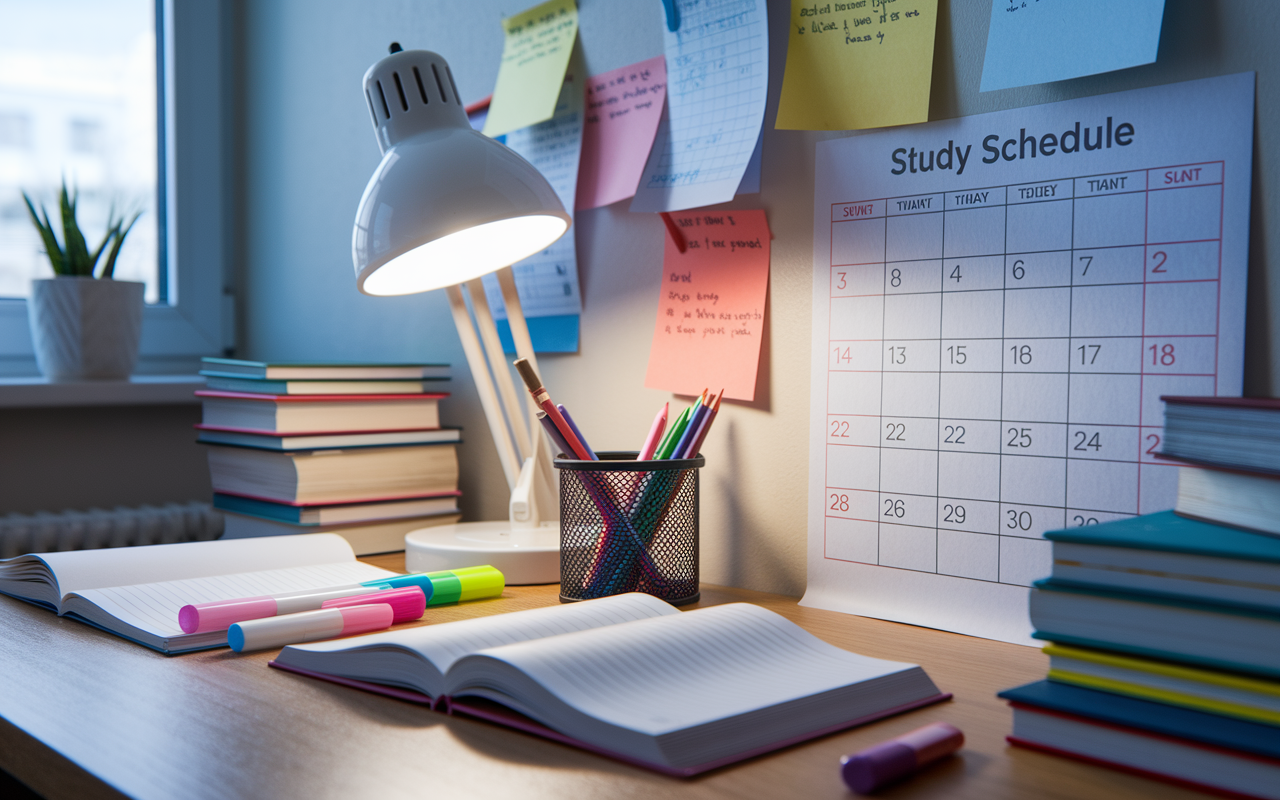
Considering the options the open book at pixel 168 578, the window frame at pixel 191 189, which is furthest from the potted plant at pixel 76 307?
the open book at pixel 168 578

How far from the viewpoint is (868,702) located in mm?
518

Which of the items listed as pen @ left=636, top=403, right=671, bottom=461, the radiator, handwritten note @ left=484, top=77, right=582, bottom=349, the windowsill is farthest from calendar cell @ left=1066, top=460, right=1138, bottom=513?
the windowsill

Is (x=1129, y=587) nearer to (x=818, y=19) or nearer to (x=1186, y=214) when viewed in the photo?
(x=1186, y=214)

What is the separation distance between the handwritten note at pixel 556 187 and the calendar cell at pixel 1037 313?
0.45 meters

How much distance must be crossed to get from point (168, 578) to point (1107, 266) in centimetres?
75

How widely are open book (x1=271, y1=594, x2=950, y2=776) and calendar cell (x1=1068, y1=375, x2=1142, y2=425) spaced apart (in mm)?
226

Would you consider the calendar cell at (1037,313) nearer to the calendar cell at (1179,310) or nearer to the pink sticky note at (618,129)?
the calendar cell at (1179,310)

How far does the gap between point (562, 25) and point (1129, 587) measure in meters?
0.79

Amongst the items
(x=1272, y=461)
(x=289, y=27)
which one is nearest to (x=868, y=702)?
(x=1272, y=461)

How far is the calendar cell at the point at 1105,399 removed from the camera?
64 cm

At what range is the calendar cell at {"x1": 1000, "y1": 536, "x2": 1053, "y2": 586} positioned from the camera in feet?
2.21

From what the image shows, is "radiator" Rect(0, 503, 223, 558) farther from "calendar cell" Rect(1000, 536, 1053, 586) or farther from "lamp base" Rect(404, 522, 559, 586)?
"calendar cell" Rect(1000, 536, 1053, 586)

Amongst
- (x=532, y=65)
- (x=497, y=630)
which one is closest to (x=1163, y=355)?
(x=497, y=630)

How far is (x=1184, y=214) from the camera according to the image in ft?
2.02
